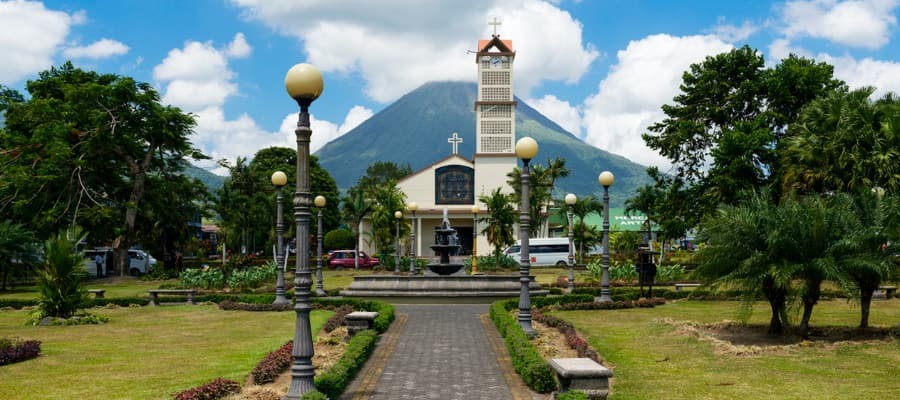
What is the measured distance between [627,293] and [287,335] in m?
11.6

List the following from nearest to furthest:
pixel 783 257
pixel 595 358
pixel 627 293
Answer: pixel 595 358
pixel 783 257
pixel 627 293

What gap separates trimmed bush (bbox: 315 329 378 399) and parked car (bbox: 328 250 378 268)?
114 ft

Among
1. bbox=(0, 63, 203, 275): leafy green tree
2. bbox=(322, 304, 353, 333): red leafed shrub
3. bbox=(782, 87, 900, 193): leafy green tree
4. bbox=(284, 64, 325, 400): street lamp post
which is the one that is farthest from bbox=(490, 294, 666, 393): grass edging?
bbox=(0, 63, 203, 275): leafy green tree

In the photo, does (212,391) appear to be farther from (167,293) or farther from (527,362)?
(167,293)

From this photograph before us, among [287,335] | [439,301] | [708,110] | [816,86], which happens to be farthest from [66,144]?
[816,86]

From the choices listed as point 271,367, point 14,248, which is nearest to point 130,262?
point 14,248

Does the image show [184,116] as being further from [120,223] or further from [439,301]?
[439,301]

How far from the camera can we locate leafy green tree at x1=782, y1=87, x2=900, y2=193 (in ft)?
67.7

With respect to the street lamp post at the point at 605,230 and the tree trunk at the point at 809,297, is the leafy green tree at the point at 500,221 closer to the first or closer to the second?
the street lamp post at the point at 605,230

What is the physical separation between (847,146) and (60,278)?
70.9ft

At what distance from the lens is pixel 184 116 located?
35812 millimetres

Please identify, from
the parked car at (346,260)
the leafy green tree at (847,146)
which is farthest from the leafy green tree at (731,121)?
the parked car at (346,260)

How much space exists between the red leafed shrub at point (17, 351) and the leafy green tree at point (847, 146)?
18.9 metres

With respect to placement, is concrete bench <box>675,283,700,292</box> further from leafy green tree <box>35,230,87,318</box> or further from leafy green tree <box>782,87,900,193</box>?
leafy green tree <box>35,230,87,318</box>
